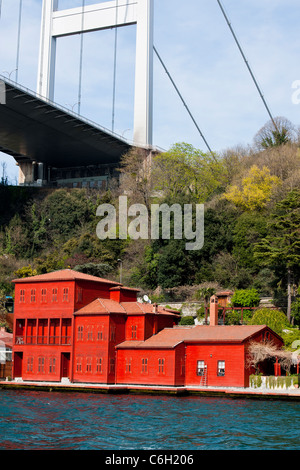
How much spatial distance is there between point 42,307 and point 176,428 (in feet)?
60.7

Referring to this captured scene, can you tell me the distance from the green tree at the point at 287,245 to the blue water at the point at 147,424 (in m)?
10.6

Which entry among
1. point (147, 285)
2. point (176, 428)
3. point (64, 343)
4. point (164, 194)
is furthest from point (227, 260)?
point (176, 428)

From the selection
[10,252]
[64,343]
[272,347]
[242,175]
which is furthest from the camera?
[10,252]

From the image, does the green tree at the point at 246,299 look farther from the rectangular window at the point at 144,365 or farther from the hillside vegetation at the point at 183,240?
the rectangular window at the point at 144,365

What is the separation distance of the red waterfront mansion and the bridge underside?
655 inches

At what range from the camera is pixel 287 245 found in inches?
1528

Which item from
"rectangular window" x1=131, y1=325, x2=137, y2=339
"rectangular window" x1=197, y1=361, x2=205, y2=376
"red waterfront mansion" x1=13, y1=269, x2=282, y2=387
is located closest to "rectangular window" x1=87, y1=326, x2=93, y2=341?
"red waterfront mansion" x1=13, y1=269, x2=282, y2=387

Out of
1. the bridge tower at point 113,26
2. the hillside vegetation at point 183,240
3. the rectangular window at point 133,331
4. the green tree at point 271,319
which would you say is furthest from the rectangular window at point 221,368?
the bridge tower at point 113,26

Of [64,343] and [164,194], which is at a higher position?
[164,194]

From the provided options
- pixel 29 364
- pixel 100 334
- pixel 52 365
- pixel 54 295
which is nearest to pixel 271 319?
pixel 100 334

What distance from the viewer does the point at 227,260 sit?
4547 centimetres

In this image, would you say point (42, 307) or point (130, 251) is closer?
point (42, 307)

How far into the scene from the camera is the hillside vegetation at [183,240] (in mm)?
41688
